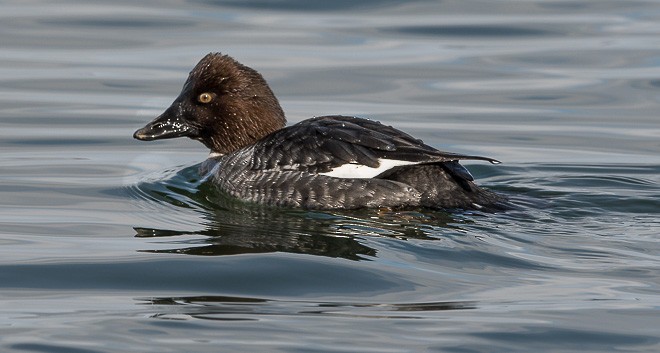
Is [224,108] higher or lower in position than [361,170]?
higher

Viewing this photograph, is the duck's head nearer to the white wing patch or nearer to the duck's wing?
the duck's wing

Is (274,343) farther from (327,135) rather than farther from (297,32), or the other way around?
(297,32)

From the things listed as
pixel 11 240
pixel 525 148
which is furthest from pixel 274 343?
pixel 525 148

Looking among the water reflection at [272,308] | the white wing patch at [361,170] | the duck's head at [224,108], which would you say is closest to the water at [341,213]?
the water reflection at [272,308]

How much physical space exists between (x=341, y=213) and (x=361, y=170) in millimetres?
346

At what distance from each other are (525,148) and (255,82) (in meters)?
2.80

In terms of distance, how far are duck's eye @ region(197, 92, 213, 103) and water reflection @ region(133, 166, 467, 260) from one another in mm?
1077

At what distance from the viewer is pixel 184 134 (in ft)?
36.0

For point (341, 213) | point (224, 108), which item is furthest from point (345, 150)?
point (224, 108)

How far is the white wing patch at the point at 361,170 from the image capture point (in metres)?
9.16

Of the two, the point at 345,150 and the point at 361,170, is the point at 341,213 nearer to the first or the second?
the point at 361,170

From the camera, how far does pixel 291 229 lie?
9.00 meters

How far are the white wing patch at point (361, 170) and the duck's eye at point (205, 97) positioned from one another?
1.75m

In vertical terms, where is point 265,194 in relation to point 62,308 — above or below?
above
